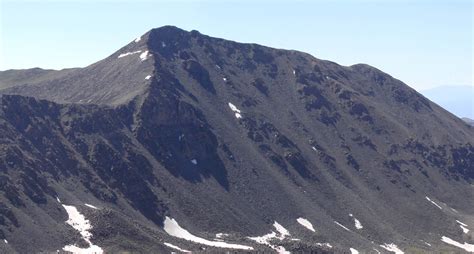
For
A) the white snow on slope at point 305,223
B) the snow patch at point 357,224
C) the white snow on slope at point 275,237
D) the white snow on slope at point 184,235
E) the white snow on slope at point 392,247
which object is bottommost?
the white snow on slope at point 184,235

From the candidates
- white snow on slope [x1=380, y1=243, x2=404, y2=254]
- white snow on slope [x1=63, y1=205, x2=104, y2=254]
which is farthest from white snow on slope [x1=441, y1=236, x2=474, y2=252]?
white snow on slope [x1=63, y1=205, x2=104, y2=254]

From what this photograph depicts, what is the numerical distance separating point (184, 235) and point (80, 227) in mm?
27757

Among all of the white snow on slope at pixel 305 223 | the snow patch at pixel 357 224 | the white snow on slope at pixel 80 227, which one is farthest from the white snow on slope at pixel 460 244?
the white snow on slope at pixel 80 227

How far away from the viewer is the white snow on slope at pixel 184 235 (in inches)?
5901

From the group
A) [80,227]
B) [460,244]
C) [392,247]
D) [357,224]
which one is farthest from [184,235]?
[460,244]

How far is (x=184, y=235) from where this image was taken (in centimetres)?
15538

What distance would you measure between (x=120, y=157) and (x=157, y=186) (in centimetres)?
1303

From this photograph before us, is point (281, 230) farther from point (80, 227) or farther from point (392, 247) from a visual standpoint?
point (80, 227)

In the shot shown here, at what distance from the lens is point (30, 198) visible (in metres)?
141

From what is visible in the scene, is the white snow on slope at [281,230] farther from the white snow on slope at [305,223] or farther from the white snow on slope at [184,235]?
the white snow on slope at [184,235]

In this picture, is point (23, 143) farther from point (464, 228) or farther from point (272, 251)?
point (464, 228)

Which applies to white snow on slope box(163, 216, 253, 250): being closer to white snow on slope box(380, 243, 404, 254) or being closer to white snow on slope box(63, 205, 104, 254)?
white snow on slope box(63, 205, 104, 254)

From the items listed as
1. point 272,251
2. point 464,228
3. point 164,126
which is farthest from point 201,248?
point 464,228

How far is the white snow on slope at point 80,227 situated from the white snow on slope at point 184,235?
2342 cm
